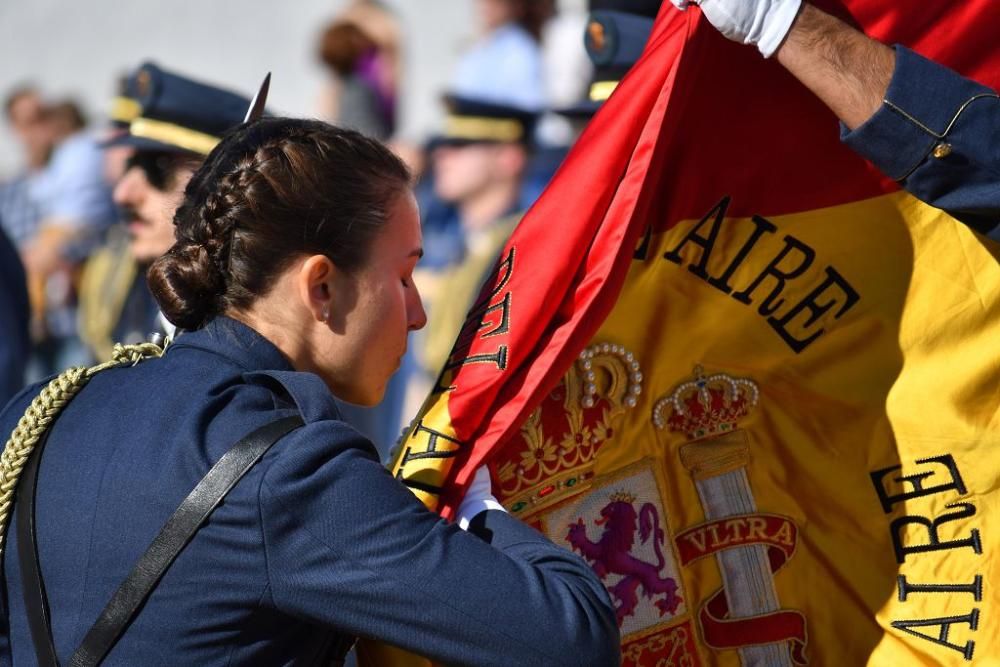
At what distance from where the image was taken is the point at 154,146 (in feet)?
12.7

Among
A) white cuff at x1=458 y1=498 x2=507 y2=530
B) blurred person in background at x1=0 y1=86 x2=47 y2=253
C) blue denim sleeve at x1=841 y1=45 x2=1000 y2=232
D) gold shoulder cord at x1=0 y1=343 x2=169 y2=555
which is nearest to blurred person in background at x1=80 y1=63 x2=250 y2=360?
gold shoulder cord at x1=0 y1=343 x2=169 y2=555

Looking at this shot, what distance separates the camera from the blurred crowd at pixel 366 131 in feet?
12.5

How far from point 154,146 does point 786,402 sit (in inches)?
83.9

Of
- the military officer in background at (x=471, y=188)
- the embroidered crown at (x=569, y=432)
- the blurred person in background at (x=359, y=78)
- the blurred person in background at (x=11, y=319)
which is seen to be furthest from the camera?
the blurred person in background at (x=359, y=78)

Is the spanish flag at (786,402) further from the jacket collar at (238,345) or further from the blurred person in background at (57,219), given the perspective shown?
the blurred person in background at (57,219)

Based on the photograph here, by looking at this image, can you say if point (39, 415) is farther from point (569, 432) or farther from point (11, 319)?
point (11, 319)

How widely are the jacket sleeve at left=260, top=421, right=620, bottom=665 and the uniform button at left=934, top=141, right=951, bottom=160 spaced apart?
88 centimetres

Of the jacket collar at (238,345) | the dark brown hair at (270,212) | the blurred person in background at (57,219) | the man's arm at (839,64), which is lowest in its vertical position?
the blurred person in background at (57,219)

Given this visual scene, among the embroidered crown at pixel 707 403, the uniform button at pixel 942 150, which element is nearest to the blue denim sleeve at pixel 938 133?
the uniform button at pixel 942 150

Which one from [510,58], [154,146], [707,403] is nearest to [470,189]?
[510,58]

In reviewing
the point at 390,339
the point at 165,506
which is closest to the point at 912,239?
the point at 390,339

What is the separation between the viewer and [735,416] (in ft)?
7.77

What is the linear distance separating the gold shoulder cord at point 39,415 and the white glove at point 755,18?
3.06 ft

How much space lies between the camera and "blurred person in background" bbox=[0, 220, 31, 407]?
12.4ft
